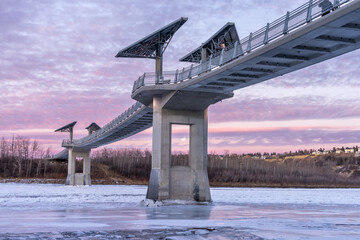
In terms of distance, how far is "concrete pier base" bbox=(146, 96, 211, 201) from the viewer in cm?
3762

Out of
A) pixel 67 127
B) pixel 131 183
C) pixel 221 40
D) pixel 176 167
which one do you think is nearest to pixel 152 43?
pixel 221 40

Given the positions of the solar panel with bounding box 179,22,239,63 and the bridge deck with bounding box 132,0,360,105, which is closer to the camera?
the bridge deck with bounding box 132,0,360,105

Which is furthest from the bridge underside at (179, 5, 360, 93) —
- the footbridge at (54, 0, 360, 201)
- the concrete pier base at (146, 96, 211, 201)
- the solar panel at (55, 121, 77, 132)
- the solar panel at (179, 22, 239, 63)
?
the solar panel at (55, 121, 77, 132)

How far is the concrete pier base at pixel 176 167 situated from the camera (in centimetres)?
3762

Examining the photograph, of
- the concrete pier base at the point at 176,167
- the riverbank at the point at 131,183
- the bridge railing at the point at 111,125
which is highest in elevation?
the bridge railing at the point at 111,125

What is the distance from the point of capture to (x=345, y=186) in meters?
122

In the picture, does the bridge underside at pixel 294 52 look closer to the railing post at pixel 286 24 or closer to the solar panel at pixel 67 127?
the railing post at pixel 286 24

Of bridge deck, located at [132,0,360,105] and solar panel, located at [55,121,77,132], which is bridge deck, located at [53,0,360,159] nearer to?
bridge deck, located at [132,0,360,105]

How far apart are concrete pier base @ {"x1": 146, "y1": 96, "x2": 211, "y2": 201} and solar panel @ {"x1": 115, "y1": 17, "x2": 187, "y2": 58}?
640 centimetres

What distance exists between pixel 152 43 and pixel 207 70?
12924mm

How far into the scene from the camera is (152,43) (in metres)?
43.1

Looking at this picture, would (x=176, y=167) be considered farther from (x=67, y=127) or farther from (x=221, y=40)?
(x=67, y=127)

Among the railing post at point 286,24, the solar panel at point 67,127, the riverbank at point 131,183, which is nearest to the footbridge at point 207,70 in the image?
the railing post at point 286,24

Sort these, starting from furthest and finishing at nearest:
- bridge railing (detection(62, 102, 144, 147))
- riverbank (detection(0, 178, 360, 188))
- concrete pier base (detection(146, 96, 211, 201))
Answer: riverbank (detection(0, 178, 360, 188)) < bridge railing (detection(62, 102, 144, 147)) < concrete pier base (detection(146, 96, 211, 201))
